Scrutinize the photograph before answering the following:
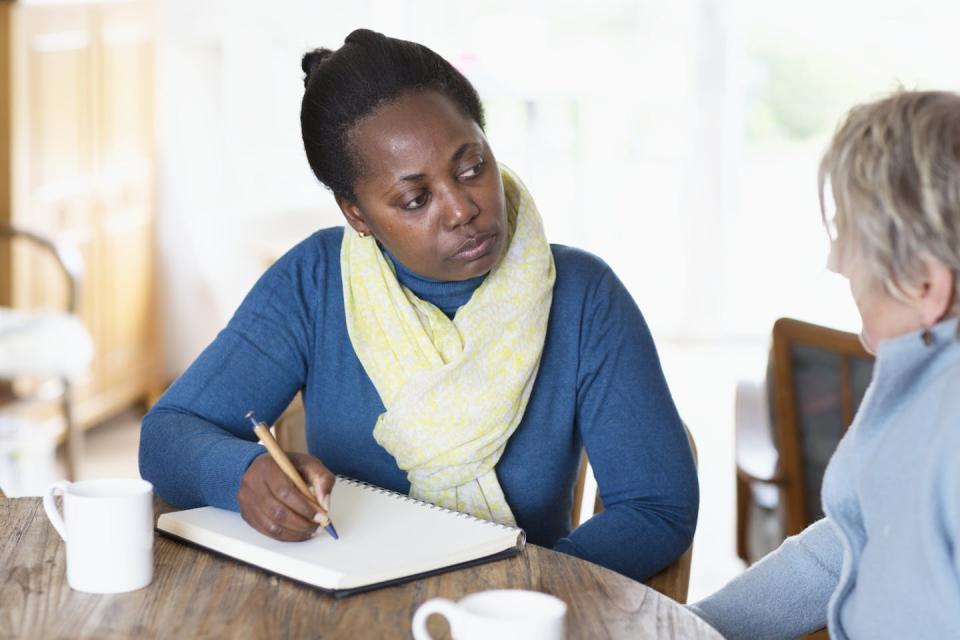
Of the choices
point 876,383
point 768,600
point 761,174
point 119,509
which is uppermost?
point 876,383

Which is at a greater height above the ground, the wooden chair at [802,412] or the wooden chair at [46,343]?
the wooden chair at [802,412]

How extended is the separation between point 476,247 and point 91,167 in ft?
9.66

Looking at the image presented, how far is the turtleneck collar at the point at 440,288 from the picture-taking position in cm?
168

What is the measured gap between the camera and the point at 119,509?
3.82 ft

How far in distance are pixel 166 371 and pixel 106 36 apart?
1270 millimetres

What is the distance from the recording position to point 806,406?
7.29ft

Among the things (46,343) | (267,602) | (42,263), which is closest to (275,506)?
(267,602)

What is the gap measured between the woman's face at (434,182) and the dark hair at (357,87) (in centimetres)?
2

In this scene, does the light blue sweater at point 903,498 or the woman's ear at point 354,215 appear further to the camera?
the woman's ear at point 354,215

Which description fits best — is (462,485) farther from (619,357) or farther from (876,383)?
(876,383)

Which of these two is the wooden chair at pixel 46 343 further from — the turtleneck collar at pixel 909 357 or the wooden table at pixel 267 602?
the turtleneck collar at pixel 909 357

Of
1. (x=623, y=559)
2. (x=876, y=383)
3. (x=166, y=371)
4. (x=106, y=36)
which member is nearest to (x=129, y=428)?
(x=166, y=371)

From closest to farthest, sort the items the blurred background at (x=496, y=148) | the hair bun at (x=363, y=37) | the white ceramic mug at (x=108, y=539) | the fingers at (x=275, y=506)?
1. the white ceramic mug at (x=108, y=539)
2. the fingers at (x=275, y=506)
3. the hair bun at (x=363, y=37)
4. the blurred background at (x=496, y=148)

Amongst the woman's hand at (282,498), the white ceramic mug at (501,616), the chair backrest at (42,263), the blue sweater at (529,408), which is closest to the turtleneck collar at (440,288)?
the blue sweater at (529,408)
